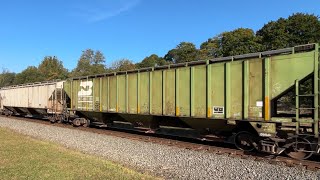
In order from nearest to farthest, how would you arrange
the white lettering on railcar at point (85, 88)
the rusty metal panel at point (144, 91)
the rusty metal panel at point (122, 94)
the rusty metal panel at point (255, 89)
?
1. the rusty metal panel at point (255, 89)
2. the rusty metal panel at point (144, 91)
3. the rusty metal panel at point (122, 94)
4. the white lettering on railcar at point (85, 88)

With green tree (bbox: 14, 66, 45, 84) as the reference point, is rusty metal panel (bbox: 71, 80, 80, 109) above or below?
below

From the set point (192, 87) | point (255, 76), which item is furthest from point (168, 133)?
point (255, 76)

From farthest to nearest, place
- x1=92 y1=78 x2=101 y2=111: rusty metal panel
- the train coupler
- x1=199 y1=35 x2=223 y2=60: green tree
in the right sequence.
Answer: x1=199 y1=35 x2=223 y2=60: green tree → x1=92 y1=78 x2=101 y2=111: rusty metal panel → the train coupler

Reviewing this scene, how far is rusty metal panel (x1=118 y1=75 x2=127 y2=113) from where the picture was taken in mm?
17328

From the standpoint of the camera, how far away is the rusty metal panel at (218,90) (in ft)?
39.6

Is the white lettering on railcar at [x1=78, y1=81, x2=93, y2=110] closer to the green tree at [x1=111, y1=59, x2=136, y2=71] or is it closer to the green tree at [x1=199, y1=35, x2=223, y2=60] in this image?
the green tree at [x1=199, y1=35, x2=223, y2=60]

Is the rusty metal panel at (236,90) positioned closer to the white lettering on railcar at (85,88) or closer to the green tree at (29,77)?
the white lettering on railcar at (85,88)

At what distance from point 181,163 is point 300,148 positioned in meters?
3.62

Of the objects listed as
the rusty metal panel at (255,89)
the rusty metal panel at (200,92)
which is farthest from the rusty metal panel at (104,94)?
the rusty metal panel at (255,89)

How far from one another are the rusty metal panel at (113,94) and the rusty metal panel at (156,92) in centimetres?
329

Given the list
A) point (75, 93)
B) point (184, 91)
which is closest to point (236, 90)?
point (184, 91)

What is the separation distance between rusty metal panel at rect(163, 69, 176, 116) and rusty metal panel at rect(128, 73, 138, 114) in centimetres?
231

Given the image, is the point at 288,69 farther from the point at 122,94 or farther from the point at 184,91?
the point at 122,94

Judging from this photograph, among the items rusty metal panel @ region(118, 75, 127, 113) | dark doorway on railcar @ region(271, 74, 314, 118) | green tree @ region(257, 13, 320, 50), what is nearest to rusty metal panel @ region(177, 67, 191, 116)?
dark doorway on railcar @ region(271, 74, 314, 118)
